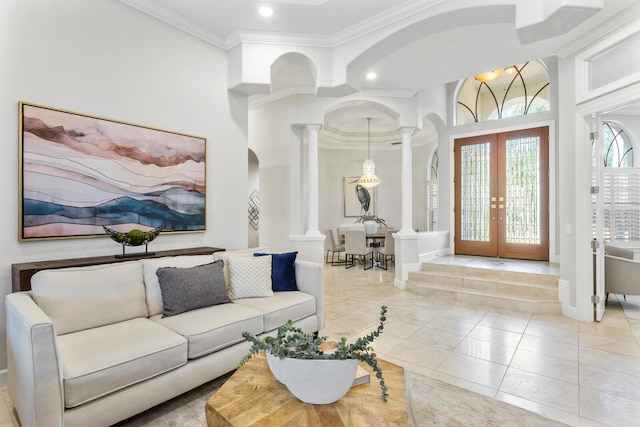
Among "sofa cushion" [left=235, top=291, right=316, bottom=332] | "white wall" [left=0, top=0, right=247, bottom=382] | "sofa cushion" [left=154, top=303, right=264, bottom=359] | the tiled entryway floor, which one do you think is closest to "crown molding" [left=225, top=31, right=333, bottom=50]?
"white wall" [left=0, top=0, right=247, bottom=382]

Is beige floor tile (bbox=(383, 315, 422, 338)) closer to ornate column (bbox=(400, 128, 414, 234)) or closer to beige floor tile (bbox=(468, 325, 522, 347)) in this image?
beige floor tile (bbox=(468, 325, 522, 347))

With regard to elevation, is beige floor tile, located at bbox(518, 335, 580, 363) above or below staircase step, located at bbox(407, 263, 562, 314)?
below

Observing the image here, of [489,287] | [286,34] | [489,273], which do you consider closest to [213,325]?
[286,34]

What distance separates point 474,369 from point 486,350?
0.45 metres

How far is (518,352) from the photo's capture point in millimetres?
2953

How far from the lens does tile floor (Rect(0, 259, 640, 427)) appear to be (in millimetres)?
2178

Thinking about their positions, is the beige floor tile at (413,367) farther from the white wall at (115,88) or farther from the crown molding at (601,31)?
the crown molding at (601,31)

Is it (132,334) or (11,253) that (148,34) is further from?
(132,334)

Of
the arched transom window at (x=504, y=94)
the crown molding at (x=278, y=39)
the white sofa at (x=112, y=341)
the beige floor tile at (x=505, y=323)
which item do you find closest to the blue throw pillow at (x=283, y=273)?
the white sofa at (x=112, y=341)

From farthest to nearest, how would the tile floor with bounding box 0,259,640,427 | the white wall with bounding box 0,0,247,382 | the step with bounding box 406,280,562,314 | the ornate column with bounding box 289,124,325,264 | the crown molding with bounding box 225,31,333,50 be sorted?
the ornate column with bounding box 289,124,325,264
the step with bounding box 406,280,562,314
the crown molding with bounding box 225,31,333,50
the white wall with bounding box 0,0,247,382
the tile floor with bounding box 0,259,640,427

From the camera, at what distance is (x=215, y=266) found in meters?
2.81

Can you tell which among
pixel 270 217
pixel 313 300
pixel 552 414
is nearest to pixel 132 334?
pixel 313 300

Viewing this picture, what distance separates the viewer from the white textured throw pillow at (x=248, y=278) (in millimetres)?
2969

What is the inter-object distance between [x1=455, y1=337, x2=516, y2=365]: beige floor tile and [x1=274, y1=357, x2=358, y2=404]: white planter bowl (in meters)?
2.03
